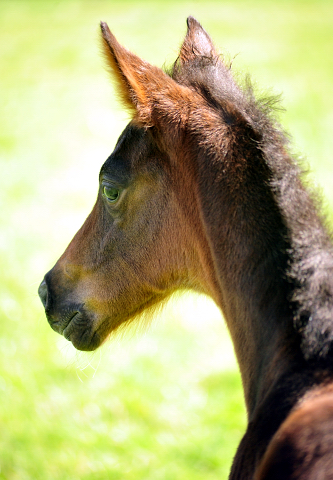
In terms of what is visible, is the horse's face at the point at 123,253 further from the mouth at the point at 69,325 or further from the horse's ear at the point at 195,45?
the horse's ear at the point at 195,45

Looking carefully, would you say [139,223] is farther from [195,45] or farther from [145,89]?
[195,45]

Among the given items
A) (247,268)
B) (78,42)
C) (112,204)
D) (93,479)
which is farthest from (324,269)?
(78,42)

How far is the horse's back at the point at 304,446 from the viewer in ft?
5.00

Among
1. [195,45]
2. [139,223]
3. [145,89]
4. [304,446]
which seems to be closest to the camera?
[304,446]

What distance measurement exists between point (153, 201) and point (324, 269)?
75 cm

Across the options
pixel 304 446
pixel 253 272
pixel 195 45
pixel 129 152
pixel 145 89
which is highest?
pixel 195 45

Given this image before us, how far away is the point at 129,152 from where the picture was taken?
2305 millimetres

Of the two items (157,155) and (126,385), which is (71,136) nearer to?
(126,385)

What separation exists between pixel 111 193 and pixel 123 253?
26cm

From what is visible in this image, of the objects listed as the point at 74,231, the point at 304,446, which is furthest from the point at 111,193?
the point at 74,231

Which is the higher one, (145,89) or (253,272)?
(145,89)

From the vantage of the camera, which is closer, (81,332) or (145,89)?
(145,89)

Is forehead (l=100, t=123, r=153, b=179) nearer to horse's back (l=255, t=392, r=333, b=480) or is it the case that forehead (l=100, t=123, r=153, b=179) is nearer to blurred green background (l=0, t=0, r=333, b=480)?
blurred green background (l=0, t=0, r=333, b=480)

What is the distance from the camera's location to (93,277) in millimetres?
2529
